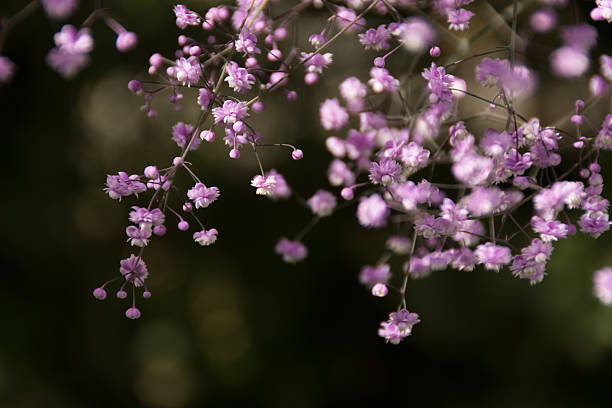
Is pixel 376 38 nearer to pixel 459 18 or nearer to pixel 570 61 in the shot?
pixel 459 18

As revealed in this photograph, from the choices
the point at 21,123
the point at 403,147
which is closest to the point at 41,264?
the point at 21,123

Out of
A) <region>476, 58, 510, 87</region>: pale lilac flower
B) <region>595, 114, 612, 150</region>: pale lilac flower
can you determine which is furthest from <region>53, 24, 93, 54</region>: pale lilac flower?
<region>595, 114, 612, 150</region>: pale lilac flower

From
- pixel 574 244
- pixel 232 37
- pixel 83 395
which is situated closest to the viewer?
pixel 232 37

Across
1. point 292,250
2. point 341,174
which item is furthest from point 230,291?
point 341,174

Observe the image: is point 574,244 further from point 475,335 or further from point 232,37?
point 232,37

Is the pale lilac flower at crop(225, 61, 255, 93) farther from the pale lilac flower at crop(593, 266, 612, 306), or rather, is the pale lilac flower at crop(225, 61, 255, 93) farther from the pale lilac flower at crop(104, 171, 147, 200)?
the pale lilac flower at crop(593, 266, 612, 306)

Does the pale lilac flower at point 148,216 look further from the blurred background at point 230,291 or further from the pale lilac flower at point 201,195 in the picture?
the blurred background at point 230,291
